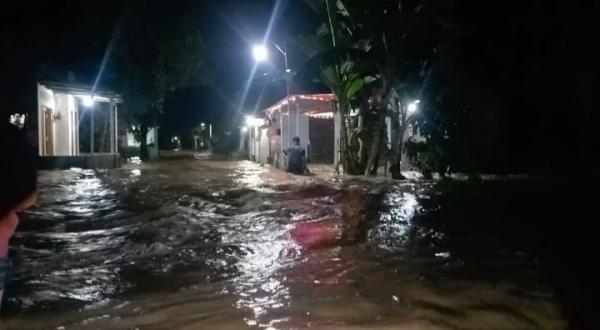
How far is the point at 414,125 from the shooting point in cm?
2053

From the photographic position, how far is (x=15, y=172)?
2.66m

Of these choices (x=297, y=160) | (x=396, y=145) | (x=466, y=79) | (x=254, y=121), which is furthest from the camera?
(x=254, y=121)

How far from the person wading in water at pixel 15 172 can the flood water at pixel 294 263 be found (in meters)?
2.71

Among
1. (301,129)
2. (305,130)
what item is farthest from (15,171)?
(305,130)

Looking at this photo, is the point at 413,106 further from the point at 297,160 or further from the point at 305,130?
the point at 305,130

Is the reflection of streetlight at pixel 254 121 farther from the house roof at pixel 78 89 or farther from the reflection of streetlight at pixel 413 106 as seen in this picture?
the reflection of streetlight at pixel 413 106

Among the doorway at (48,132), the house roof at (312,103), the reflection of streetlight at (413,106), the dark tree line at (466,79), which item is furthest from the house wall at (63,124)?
the reflection of streetlight at (413,106)

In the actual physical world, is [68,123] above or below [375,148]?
above

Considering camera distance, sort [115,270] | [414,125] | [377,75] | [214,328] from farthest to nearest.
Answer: [414,125]
[377,75]
[115,270]
[214,328]

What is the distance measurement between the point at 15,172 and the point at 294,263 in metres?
5.26

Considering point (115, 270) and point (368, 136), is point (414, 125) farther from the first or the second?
point (115, 270)


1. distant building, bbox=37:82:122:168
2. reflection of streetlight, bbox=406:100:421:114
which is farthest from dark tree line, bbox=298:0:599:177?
distant building, bbox=37:82:122:168

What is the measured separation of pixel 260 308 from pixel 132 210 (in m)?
7.50

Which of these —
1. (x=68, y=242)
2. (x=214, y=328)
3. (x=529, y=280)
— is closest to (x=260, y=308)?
(x=214, y=328)
